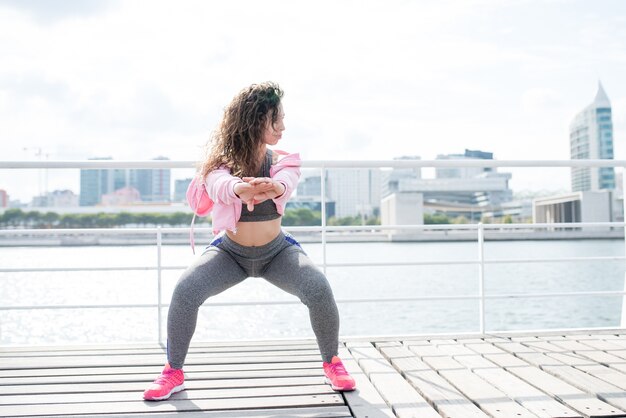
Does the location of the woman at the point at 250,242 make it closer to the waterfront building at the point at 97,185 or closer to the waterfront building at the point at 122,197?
the waterfront building at the point at 122,197

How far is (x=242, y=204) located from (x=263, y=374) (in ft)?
2.07

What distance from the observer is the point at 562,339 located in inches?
102

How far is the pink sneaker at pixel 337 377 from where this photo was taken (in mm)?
1754

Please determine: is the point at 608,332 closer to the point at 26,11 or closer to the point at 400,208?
the point at 400,208

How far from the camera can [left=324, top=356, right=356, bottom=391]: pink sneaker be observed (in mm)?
1754

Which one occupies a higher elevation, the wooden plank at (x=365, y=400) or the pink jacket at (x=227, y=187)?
the pink jacket at (x=227, y=187)

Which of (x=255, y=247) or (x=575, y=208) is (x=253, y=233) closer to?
(x=255, y=247)

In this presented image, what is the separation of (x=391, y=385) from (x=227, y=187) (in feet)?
2.88

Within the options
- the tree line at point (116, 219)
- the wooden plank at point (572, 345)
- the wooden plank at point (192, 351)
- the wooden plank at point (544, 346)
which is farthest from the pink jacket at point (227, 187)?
the tree line at point (116, 219)

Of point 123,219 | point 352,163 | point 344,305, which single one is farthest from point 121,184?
point 352,163

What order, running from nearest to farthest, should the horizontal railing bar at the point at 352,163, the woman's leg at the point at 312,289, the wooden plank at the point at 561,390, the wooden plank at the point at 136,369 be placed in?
the wooden plank at the point at 561,390 → the woman's leg at the point at 312,289 → the wooden plank at the point at 136,369 → the horizontal railing bar at the point at 352,163

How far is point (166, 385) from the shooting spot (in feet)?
5.61

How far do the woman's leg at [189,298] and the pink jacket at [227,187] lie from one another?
0.48ft

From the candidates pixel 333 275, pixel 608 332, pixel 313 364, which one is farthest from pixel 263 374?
pixel 333 275
